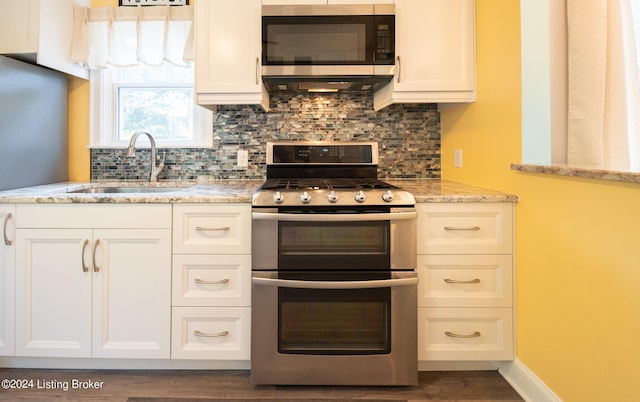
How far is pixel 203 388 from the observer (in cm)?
184

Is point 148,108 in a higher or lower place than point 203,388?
higher

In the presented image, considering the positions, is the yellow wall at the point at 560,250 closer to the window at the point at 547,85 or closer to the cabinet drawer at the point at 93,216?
the window at the point at 547,85

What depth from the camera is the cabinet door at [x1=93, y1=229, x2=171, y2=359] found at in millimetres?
1867

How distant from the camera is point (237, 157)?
2633 millimetres

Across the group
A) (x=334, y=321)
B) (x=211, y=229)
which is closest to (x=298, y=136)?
(x=211, y=229)

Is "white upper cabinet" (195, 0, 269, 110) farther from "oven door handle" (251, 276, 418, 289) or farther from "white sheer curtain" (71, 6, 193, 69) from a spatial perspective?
"oven door handle" (251, 276, 418, 289)

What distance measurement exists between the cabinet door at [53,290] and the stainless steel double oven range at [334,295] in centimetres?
78

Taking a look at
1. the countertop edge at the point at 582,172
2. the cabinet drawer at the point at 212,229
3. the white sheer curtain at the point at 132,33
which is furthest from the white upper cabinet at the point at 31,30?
the countertop edge at the point at 582,172

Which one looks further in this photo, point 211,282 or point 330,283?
point 211,282

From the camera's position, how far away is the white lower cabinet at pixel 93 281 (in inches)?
73.4

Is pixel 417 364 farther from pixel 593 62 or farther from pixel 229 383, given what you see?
pixel 593 62

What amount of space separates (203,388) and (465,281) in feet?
4.12

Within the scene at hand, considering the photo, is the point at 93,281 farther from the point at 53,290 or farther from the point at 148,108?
the point at 148,108

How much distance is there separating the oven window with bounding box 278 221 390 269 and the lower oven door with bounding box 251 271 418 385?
101mm
